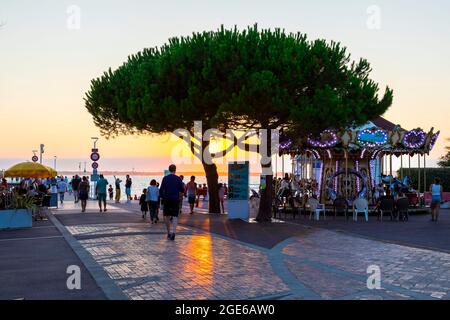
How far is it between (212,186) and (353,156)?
793 cm

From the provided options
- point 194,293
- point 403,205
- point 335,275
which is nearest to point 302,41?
point 403,205

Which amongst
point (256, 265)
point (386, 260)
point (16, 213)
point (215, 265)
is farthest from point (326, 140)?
point (215, 265)

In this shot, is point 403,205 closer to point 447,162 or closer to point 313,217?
point 313,217

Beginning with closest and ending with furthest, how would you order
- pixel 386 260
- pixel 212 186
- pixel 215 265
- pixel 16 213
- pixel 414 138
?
1. pixel 215 265
2. pixel 386 260
3. pixel 16 213
4. pixel 212 186
5. pixel 414 138

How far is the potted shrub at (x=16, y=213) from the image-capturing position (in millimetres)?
16984

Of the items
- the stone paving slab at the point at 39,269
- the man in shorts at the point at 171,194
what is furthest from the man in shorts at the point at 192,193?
the man in shorts at the point at 171,194

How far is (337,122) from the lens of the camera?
19.4 metres

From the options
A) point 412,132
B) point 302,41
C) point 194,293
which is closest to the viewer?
point 194,293

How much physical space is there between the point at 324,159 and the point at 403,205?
7725 mm

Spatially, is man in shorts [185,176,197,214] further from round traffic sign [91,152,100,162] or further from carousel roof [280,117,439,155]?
round traffic sign [91,152,100,162]

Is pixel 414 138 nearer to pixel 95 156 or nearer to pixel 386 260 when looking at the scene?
pixel 386 260

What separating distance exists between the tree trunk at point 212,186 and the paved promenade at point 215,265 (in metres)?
9.88

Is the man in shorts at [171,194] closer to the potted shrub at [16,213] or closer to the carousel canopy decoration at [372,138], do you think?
the potted shrub at [16,213]

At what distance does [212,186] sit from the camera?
26453mm
